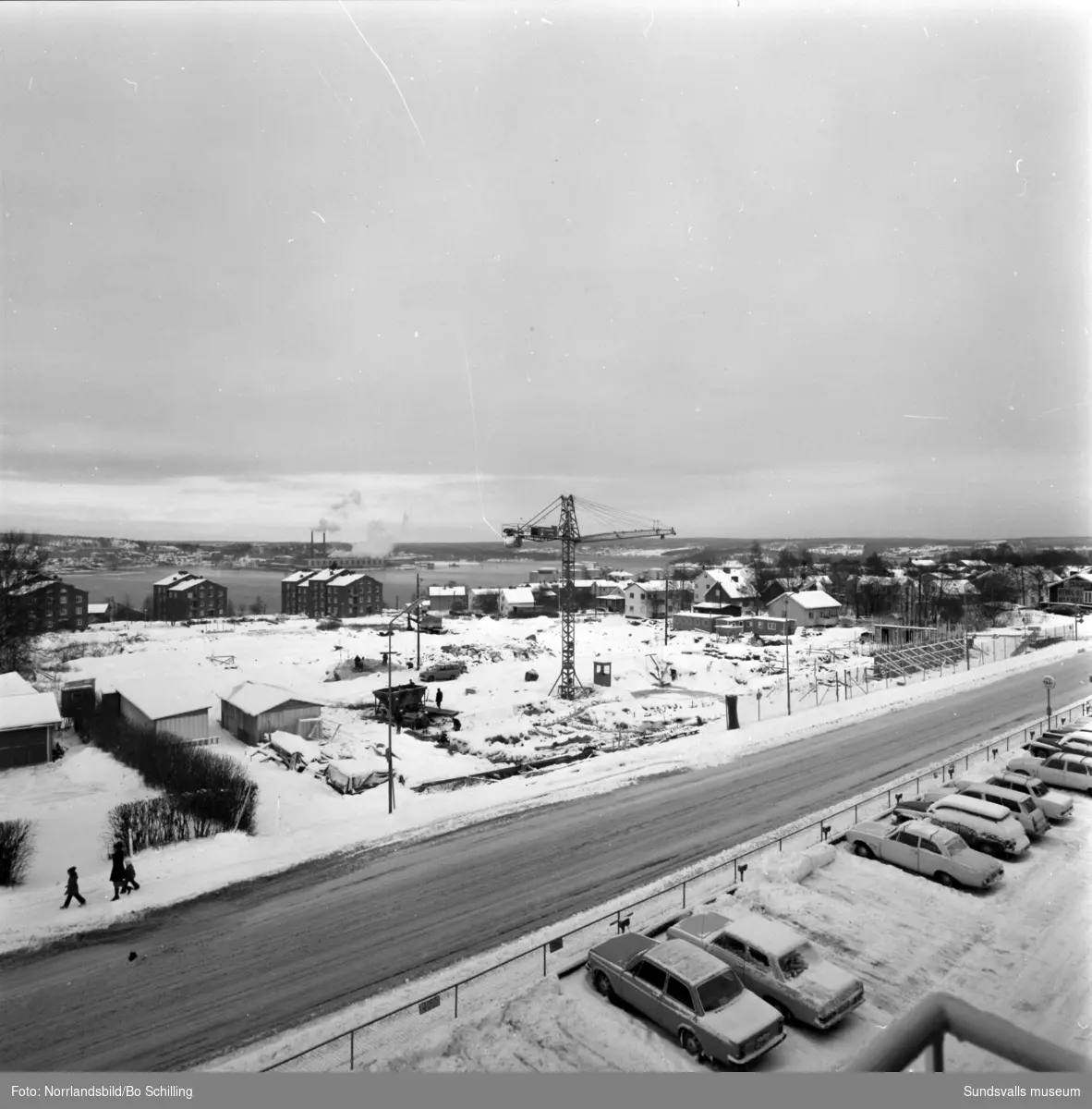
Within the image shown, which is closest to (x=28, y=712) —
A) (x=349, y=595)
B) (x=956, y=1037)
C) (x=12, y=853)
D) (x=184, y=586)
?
(x=12, y=853)

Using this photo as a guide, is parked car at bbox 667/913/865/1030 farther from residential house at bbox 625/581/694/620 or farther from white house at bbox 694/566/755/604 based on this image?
white house at bbox 694/566/755/604

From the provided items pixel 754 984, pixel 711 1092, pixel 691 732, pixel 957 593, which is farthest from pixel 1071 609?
pixel 711 1092

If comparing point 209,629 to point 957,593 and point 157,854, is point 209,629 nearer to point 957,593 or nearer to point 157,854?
point 157,854

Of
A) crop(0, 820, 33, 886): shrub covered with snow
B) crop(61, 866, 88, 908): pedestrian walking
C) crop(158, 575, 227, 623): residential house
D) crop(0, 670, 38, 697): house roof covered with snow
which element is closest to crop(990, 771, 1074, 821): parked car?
crop(61, 866, 88, 908): pedestrian walking

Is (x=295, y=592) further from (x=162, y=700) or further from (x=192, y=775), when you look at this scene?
(x=192, y=775)

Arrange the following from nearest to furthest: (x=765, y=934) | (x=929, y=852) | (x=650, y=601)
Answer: (x=765, y=934) < (x=929, y=852) < (x=650, y=601)
